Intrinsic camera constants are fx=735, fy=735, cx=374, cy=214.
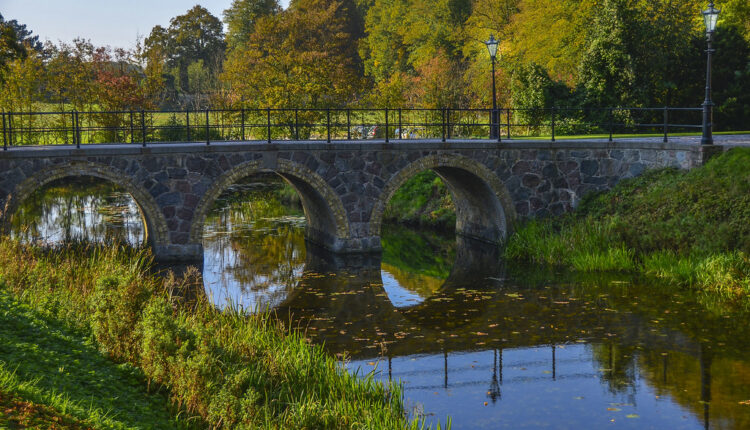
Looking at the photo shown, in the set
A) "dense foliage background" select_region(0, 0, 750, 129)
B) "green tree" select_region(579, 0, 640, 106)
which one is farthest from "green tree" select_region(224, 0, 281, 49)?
"green tree" select_region(579, 0, 640, 106)

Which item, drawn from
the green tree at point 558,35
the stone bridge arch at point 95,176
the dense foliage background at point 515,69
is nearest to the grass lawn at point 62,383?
the stone bridge arch at point 95,176

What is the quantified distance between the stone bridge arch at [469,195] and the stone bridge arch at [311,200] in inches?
41.0

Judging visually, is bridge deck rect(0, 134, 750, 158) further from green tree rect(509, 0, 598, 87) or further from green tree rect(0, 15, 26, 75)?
green tree rect(0, 15, 26, 75)

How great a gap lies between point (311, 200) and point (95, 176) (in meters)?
6.70

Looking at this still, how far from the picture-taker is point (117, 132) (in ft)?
97.8

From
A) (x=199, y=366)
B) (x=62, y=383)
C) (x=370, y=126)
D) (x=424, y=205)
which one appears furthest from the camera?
(x=370, y=126)

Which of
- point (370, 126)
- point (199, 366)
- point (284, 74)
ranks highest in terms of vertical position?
point (284, 74)

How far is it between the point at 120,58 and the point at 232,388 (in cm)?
3241

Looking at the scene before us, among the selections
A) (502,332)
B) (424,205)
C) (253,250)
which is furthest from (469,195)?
(502,332)

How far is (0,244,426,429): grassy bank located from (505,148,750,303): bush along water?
9.70 m

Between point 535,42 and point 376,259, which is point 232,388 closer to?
point 376,259

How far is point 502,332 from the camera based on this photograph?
13844 mm

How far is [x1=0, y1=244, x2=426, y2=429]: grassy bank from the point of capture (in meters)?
8.45

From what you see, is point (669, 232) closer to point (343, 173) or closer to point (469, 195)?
point (469, 195)
